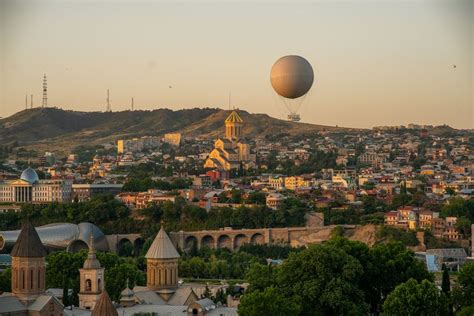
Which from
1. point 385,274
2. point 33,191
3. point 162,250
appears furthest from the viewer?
point 33,191

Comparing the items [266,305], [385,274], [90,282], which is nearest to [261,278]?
[385,274]

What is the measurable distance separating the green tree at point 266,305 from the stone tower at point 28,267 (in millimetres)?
3630

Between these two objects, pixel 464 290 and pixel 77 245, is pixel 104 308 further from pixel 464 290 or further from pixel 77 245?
pixel 77 245

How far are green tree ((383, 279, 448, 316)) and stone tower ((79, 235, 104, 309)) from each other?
5.32 meters

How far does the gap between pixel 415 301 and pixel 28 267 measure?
21.8 ft

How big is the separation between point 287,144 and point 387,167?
1895 cm

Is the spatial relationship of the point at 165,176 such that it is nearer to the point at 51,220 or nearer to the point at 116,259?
the point at 51,220

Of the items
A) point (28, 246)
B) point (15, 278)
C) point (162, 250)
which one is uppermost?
point (28, 246)

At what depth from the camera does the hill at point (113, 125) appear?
10569cm

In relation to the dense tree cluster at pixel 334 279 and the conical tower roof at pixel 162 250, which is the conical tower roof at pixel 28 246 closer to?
the dense tree cluster at pixel 334 279

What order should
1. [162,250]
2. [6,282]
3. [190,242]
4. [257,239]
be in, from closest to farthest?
[162,250]
[6,282]
[190,242]
[257,239]

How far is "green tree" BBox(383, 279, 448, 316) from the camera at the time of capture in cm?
2359

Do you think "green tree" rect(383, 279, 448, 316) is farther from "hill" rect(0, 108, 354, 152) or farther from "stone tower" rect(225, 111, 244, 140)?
"hill" rect(0, 108, 354, 152)

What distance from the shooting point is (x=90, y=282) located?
84.5 ft
